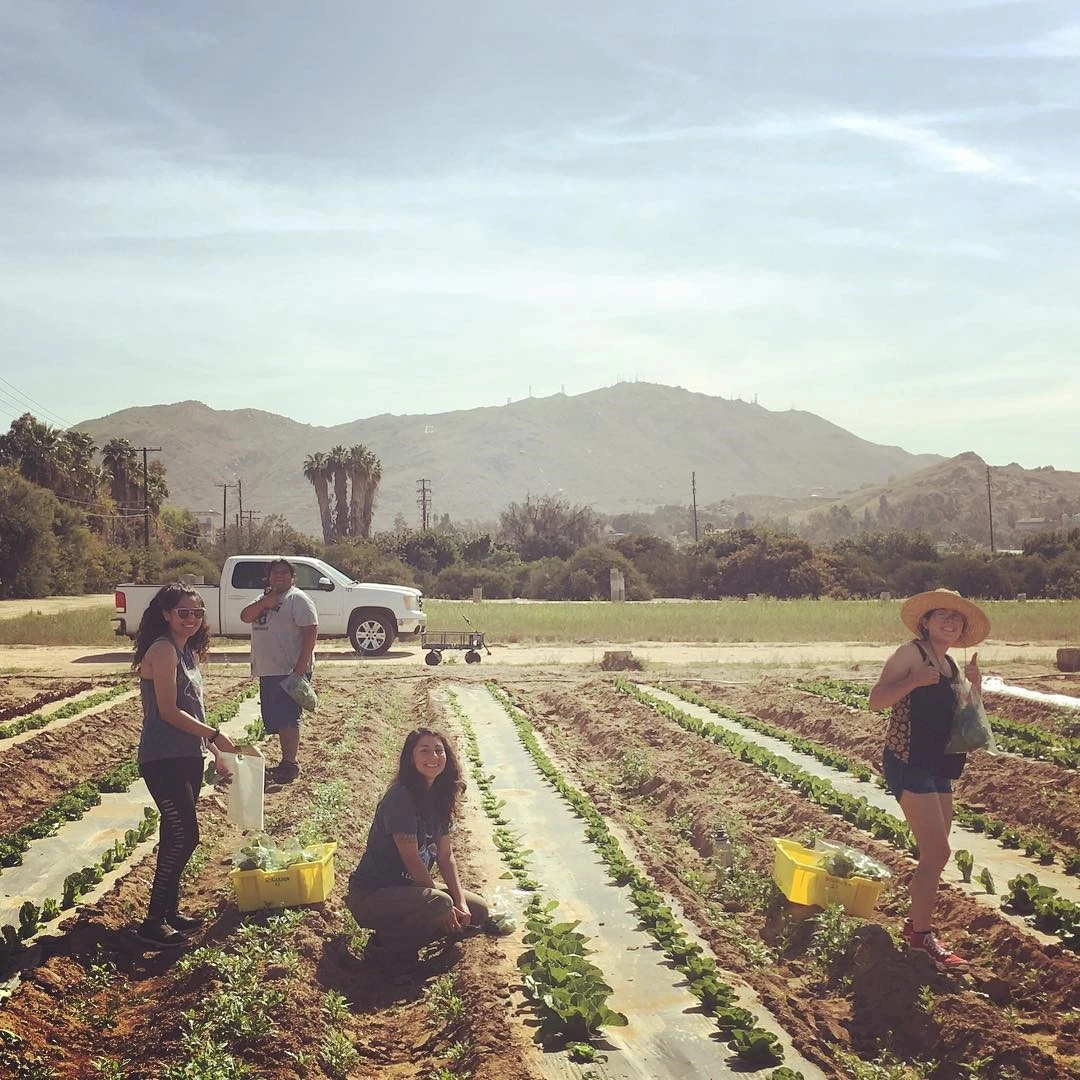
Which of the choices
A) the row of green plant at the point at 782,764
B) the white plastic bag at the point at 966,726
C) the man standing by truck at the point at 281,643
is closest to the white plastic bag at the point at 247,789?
the man standing by truck at the point at 281,643

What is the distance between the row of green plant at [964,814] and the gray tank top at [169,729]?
608cm

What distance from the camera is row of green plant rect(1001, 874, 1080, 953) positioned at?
270 inches

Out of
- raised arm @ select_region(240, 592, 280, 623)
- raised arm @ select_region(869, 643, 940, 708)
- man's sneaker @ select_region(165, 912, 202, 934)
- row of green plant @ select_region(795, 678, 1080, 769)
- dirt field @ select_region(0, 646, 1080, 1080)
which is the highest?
raised arm @ select_region(240, 592, 280, 623)

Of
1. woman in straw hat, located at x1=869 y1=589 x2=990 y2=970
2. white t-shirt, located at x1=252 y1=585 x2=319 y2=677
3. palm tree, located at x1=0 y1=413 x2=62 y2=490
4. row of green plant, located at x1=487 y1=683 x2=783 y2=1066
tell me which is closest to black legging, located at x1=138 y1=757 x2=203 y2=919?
row of green plant, located at x1=487 y1=683 x2=783 y2=1066

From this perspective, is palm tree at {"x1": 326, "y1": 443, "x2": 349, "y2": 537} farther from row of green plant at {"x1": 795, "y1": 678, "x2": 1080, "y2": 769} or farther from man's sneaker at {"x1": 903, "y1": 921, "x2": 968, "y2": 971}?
man's sneaker at {"x1": 903, "y1": 921, "x2": 968, "y2": 971}

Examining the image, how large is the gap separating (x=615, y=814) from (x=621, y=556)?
48650mm

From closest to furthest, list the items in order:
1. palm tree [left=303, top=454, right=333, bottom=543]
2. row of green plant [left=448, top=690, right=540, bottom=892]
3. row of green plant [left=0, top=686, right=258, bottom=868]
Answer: row of green plant [left=448, top=690, right=540, bottom=892]
row of green plant [left=0, top=686, right=258, bottom=868]
palm tree [left=303, top=454, right=333, bottom=543]

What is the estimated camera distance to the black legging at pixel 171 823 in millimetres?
6809

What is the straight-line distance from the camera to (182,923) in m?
6.93

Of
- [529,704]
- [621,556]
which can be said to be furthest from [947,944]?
[621,556]

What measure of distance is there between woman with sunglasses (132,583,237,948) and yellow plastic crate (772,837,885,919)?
3618mm

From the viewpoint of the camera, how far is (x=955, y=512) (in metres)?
156

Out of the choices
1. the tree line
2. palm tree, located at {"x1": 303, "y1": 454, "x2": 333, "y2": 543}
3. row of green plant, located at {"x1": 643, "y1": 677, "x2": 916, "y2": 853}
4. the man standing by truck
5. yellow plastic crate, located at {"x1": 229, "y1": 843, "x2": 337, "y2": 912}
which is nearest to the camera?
yellow plastic crate, located at {"x1": 229, "y1": 843, "x2": 337, "y2": 912}

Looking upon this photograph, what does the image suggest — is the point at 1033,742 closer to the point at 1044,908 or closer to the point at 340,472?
the point at 1044,908
